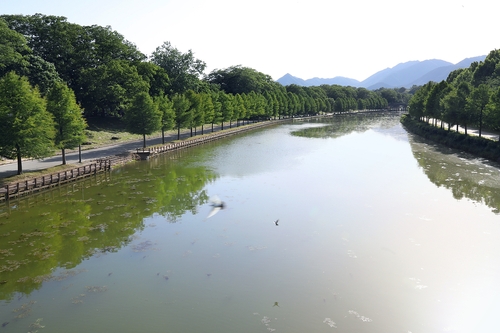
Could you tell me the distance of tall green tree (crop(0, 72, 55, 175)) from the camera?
3416 cm

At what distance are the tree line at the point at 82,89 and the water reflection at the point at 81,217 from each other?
22.4 feet

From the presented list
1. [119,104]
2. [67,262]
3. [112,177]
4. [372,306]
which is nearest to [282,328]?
[372,306]

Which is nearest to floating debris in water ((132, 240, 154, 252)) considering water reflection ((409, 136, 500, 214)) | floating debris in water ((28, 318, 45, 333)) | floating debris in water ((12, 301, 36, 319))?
floating debris in water ((12, 301, 36, 319))

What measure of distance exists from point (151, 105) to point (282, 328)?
48637 millimetres

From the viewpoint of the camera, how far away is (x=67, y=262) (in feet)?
66.7

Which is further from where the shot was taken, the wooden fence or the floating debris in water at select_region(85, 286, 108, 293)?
the wooden fence

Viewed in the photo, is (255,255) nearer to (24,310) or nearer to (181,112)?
(24,310)

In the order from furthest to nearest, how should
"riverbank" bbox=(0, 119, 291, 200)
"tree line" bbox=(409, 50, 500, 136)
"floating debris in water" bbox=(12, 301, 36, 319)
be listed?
"tree line" bbox=(409, 50, 500, 136), "riverbank" bbox=(0, 119, 291, 200), "floating debris in water" bbox=(12, 301, 36, 319)

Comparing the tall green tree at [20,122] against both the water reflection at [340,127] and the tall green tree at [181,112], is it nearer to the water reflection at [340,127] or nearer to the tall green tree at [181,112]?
the tall green tree at [181,112]

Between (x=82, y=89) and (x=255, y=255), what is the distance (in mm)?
71211

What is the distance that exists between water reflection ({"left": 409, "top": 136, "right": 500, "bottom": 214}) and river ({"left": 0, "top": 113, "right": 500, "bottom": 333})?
1.15 ft

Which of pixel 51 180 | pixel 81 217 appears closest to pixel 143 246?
pixel 81 217

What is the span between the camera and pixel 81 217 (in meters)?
27.6

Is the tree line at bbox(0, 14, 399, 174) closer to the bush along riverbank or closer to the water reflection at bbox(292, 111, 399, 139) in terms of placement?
the water reflection at bbox(292, 111, 399, 139)
